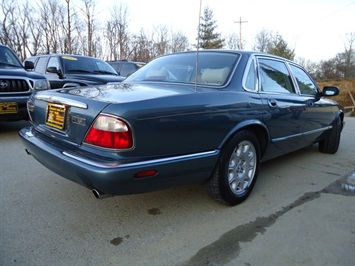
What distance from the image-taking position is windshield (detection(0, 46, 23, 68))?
5913 millimetres

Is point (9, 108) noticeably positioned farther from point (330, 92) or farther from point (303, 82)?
point (330, 92)

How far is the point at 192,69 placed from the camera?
9.78ft

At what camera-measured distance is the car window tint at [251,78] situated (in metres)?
2.86

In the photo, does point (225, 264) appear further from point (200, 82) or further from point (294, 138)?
point (294, 138)

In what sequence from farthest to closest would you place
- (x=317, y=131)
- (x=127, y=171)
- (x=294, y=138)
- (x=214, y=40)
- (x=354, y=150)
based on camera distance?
(x=214, y=40), (x=354, y=150), (x=317, y=131), (x=294, y=138), (x=127, y=171)

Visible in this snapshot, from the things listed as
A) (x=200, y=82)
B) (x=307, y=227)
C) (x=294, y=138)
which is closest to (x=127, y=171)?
(x=200, y=82)

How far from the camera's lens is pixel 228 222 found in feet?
8.20

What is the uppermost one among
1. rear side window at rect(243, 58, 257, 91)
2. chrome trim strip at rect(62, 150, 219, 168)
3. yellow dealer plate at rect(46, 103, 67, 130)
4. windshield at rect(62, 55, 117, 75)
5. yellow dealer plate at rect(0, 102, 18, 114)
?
windshield at rect(62, 55, 117, 75)

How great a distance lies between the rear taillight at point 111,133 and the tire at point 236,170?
965 mm

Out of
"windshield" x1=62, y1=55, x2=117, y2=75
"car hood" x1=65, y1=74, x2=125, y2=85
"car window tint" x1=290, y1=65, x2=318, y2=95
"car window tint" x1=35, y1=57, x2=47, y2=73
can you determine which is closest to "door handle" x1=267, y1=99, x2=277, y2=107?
"car window tint" x1=290, y1=65, x2=318, y2=95

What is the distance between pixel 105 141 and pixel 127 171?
0.27 metres

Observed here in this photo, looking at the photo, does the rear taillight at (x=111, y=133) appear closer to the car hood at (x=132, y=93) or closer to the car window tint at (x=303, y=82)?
the car hood at (x=132, y=93)

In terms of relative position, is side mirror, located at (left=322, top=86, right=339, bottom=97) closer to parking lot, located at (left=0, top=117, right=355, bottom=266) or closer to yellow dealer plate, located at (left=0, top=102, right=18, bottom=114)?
parking lot, located at (left=0, top=117, right=355, bottom=266)

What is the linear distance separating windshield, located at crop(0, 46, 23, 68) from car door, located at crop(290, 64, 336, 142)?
5.47 metres
